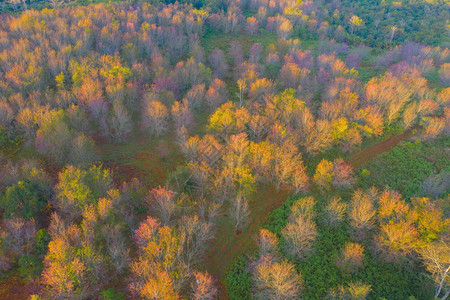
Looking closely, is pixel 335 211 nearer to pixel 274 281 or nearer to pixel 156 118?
pixel 274 281

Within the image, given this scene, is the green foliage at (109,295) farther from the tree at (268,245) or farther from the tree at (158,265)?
the tree at (268,245)

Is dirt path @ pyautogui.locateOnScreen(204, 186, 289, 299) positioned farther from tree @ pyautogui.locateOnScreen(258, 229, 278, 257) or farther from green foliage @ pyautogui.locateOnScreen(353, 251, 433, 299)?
green foliage @ pyautogui.locateOnScreen(353, 251, 433, 299)

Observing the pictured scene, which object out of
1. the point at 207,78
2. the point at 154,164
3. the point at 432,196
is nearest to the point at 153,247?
the point at 154,164

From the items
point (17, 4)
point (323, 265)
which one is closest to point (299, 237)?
point (323, 265)

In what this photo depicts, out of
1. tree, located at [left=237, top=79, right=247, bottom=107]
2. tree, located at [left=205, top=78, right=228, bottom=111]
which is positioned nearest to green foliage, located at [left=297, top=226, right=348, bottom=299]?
tree, located at [left=205, top=78, right=228, bottom=111]

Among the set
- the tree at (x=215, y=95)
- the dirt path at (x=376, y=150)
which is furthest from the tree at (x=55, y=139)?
the dirt path at (x=376, y=150)
